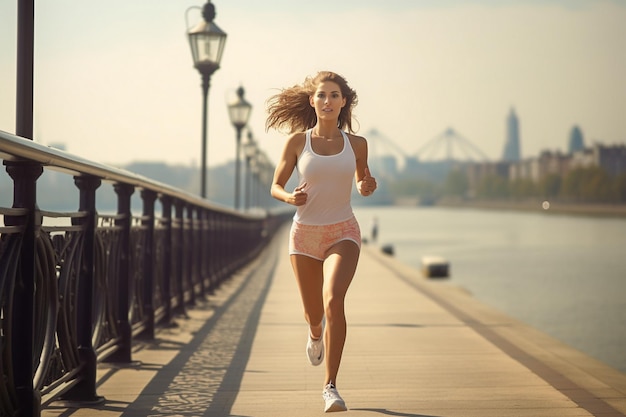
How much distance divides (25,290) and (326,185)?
179 centimetres

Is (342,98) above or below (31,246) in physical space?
above

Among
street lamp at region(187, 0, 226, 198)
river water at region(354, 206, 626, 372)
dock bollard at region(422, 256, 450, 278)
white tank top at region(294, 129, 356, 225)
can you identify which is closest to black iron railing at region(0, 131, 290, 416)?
white tank top at region(294, 129, 356, 225)

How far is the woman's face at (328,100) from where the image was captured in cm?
554

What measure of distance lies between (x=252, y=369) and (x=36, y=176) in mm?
3134

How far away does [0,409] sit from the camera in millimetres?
3953

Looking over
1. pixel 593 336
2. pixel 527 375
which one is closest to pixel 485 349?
pixel 527 375

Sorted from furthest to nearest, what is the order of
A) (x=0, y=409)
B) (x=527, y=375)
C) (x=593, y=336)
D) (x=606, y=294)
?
(x=606, y=294), (x=593, y=336), (x=527, y=375), (x=0, y=409)

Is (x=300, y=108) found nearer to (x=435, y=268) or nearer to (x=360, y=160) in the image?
(x=360, y=160)

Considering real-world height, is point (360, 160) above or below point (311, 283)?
above

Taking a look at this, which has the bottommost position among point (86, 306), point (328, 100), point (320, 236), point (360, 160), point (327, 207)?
point (86, 306)

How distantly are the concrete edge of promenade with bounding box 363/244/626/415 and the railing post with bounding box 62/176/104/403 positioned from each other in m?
2.70

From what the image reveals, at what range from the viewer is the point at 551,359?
24.0 feet

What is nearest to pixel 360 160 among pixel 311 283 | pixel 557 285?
pixel 311 283

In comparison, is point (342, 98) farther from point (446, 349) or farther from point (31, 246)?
point (446, 349)
